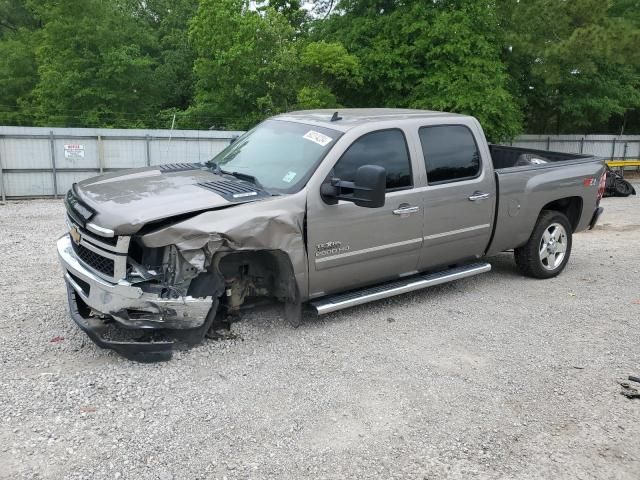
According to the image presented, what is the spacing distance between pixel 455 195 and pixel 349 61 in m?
13.0

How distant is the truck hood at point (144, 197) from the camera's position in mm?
3889

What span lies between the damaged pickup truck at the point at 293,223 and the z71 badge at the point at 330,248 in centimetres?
1

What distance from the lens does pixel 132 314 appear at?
159 inches

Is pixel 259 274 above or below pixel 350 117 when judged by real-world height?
below

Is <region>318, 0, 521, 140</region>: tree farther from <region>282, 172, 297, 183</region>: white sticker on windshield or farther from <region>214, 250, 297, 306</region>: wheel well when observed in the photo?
<region>214, 250, 297, 306</region>: wheel well

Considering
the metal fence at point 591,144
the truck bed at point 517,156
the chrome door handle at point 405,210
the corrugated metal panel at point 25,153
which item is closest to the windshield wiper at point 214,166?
the chrome door handle at point 405,210

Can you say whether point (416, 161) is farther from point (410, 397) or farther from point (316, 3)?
point (316, 3)

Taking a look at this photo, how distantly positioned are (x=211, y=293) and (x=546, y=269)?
14.5ft

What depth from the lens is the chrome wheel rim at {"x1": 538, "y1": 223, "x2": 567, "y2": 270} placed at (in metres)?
6.66

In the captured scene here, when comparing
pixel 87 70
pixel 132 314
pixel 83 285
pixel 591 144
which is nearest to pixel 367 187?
pixel 132 314

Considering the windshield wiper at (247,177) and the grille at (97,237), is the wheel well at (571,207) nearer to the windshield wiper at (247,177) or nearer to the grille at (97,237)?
the windshield wiper at (247,177)

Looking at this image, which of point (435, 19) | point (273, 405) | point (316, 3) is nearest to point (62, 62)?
point (316, 3)

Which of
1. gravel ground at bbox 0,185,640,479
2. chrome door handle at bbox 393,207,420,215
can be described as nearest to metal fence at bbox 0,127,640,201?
gravel ground at bbox 0,185,640,479

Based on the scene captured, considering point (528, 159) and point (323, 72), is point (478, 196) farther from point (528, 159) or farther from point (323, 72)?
point (323, 72)
